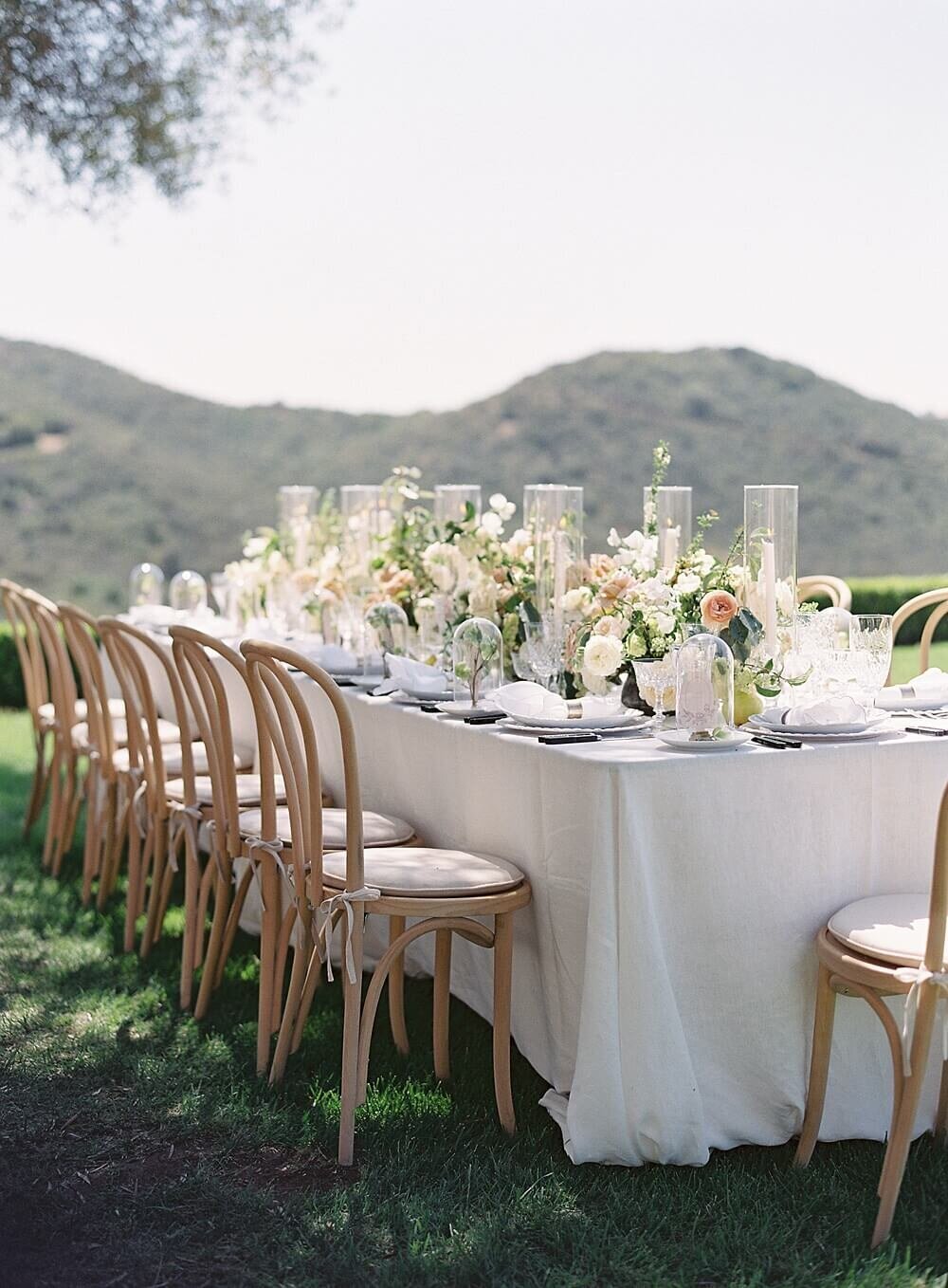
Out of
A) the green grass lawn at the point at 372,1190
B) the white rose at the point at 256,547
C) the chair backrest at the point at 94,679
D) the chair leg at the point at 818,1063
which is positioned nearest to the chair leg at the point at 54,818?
the chair backrest at the point at 94,679

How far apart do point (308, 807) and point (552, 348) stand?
32851 millimetres

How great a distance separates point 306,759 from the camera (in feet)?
10.5

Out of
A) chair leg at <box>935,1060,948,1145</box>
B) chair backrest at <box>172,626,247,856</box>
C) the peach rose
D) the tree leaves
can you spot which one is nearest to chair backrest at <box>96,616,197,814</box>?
chair backrest at <box>172,626,247,856</box>

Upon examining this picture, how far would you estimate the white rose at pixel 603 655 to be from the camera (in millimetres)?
3424

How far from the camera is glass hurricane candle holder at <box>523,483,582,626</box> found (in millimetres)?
3982

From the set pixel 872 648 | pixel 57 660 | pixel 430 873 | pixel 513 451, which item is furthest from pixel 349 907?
pixel 513 451

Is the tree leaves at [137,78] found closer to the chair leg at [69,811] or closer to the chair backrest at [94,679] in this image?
the chair leg at [69,811]

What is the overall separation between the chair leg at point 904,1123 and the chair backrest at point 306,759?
113 cm

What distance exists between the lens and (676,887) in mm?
2879

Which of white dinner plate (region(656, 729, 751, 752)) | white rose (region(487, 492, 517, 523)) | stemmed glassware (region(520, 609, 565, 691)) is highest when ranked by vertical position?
white rose (region(487, 492, 517, 523))

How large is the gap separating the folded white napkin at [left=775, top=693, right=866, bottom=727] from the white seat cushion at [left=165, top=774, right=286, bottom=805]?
1.65m

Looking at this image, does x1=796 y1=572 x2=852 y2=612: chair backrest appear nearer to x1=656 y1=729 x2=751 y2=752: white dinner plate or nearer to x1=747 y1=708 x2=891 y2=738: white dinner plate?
x1=747 y1=708 x2=891 y2=738: white dinner plate

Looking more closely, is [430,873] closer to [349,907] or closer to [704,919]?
[349,907]

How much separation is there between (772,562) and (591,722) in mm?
658
